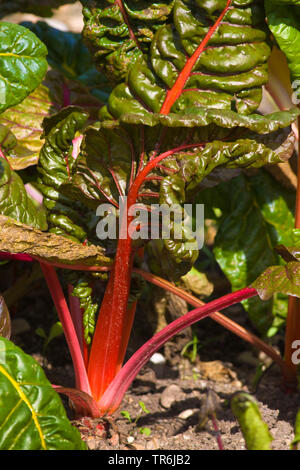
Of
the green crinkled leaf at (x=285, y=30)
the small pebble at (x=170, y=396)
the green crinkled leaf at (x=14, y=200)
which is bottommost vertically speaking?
the small pebble at (x=170, y=396)

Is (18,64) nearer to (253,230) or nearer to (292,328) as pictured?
(253,230)

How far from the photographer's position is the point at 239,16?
1437 mm

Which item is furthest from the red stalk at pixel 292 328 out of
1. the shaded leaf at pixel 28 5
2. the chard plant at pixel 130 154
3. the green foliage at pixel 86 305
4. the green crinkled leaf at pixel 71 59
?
the shaded leaf at pixel 28 5

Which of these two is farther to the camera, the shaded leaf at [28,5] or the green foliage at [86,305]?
the shaded leaf at [28,5]

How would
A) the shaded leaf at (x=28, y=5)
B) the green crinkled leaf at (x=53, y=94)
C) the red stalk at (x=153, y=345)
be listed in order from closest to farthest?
the red stalk at (x=153, y=345) → the green crinkled leaf at (x=53, y=94) → the shaded leaf at (x=28, y=5)

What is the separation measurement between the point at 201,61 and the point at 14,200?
0.58 m

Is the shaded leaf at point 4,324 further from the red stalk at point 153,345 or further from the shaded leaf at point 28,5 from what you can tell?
the shaded leaf at point 28,5

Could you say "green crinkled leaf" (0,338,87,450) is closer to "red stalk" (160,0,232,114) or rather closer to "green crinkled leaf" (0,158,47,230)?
"green crinkled leaf" (0,158,47,230)

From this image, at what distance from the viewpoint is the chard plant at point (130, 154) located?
52.1 inches

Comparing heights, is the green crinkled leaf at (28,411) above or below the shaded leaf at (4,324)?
below

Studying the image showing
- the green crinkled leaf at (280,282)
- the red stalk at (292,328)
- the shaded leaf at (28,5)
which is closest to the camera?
the green crinkled leaf at (280,282)

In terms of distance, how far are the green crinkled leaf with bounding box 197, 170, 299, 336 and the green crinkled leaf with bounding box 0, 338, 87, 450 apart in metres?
0.75

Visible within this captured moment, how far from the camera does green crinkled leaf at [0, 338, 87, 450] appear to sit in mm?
1075

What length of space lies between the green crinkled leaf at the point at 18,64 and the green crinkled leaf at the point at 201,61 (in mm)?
201
